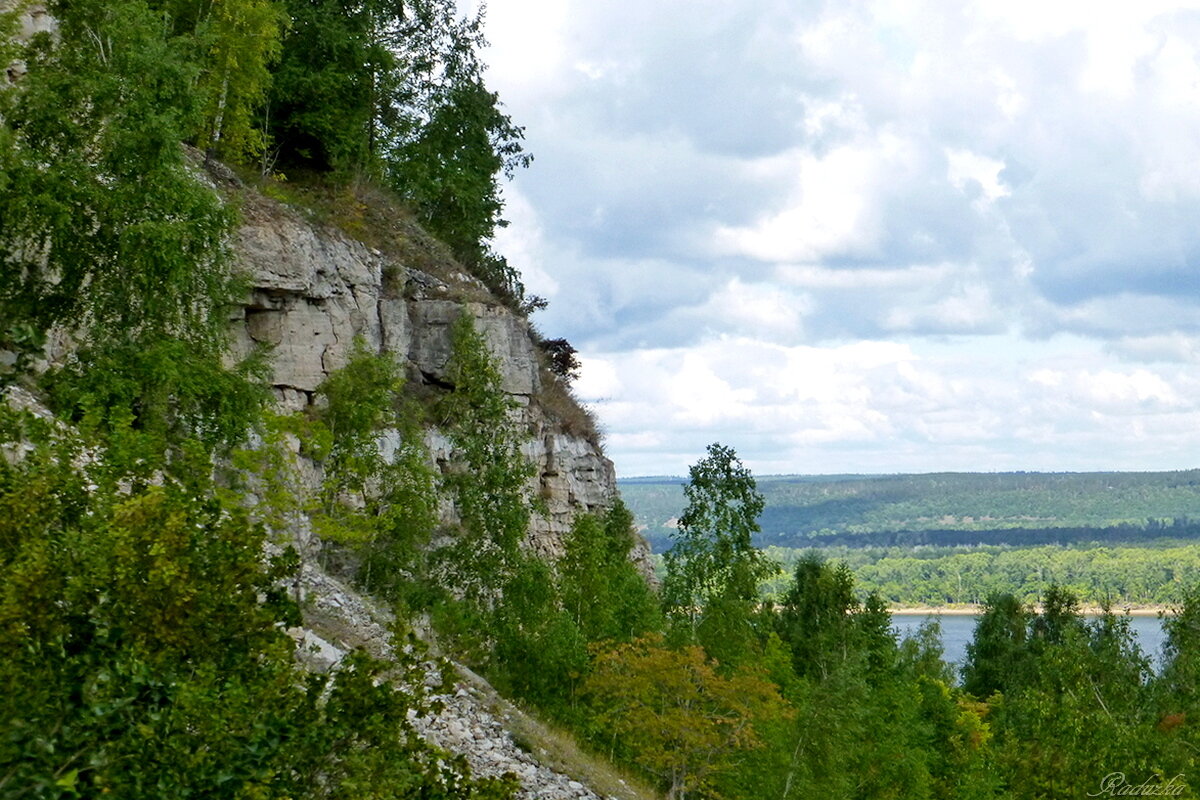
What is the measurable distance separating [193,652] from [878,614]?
175 feet

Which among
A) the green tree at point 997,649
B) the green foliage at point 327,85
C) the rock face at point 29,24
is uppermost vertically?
the green foliage at point 327,85

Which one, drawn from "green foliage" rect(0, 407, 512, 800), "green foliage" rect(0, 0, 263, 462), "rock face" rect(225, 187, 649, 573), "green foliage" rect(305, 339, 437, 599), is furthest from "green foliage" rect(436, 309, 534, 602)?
"green foliage" rect(0, 407, 512, 800)

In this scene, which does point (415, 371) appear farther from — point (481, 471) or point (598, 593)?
point (598, 593)

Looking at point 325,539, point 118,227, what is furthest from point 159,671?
point 325,539

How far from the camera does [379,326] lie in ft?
138

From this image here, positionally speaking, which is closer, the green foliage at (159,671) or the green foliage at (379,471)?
the green foliage at (159,671)

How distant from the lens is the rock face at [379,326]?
37.0 m

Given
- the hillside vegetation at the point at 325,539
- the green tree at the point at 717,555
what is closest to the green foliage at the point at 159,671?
the hillside vegetation at the point at 325,539

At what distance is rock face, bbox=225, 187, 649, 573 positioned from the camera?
3703cm

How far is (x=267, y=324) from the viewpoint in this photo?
1467 inches

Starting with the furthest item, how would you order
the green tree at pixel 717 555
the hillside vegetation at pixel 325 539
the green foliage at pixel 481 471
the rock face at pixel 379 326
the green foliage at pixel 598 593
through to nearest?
the green tree at pixel 717 555
the green foliage at pixel 598 593
the green foliage at pixel 481 471
the rock face at pixel 379 326
the hillside vegetation at pixel 325 539
